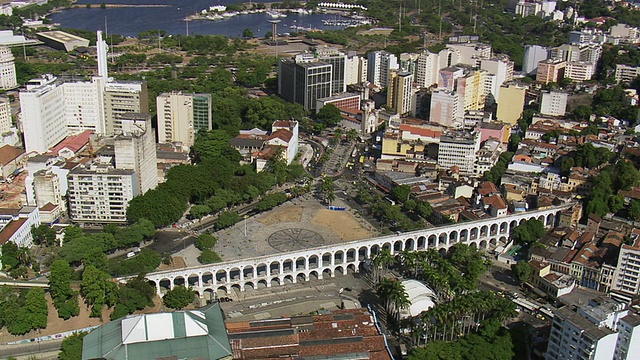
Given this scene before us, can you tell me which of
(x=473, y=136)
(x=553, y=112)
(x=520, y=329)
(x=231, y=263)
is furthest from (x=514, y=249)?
(x=553, y=112)

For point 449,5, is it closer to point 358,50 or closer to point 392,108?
point 358,50

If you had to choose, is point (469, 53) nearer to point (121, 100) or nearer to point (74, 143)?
point (121, 100)

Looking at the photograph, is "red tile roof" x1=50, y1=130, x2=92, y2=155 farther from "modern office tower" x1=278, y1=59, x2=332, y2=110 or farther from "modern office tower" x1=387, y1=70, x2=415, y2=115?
"modern office tower" x1=387, y1=70, x2=415, y2=115

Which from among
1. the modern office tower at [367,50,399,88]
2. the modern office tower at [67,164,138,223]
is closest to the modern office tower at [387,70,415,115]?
the modern office tower at [367,50,399,88]

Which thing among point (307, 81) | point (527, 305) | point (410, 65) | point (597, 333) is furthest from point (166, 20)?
point (597, 333)

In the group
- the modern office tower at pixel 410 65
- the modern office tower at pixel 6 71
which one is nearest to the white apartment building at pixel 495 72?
the modern office tower at pixel 410 65
